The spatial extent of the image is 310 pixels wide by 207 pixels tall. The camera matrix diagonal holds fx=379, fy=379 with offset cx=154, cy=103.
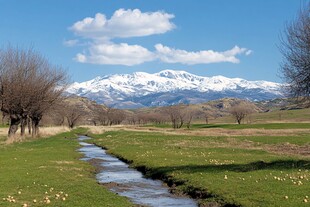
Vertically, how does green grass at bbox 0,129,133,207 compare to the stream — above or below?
above

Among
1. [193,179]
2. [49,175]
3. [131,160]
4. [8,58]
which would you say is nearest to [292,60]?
[193,179]

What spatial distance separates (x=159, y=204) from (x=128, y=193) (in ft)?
14.4

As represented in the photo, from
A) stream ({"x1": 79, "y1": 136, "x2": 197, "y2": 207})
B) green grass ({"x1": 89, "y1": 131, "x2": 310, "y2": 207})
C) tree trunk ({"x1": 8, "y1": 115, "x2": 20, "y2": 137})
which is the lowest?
stream ({"x1": 79, "y1": 136, "x2": 197, "y2": 207})

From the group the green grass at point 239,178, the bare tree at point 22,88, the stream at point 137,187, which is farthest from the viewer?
the bare tree at point 22,88

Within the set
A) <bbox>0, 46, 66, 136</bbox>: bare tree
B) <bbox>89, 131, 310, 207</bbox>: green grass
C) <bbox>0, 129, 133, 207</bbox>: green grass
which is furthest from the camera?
<bbox>0, 46, 66, 136</bbox>: bare tree

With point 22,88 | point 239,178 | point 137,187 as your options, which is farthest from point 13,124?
point 239,178

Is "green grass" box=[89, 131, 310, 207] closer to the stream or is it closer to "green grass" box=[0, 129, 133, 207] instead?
the stream

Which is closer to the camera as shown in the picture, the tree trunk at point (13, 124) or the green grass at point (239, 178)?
the green grass at point (239, 178)

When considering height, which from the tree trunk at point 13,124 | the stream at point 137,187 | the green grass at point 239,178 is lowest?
the stream at point 137,187

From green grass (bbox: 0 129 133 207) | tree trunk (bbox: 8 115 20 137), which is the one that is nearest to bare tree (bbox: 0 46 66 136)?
tree trunk (bbox: 8 115 20 137)

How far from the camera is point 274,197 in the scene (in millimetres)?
21766

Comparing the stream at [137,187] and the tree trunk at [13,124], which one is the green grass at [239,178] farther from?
the tree trunk at [13,124]

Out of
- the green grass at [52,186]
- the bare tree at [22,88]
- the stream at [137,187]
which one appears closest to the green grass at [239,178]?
Answer: the stream at [137,187]

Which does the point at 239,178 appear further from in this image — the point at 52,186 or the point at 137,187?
the point at 52,186
